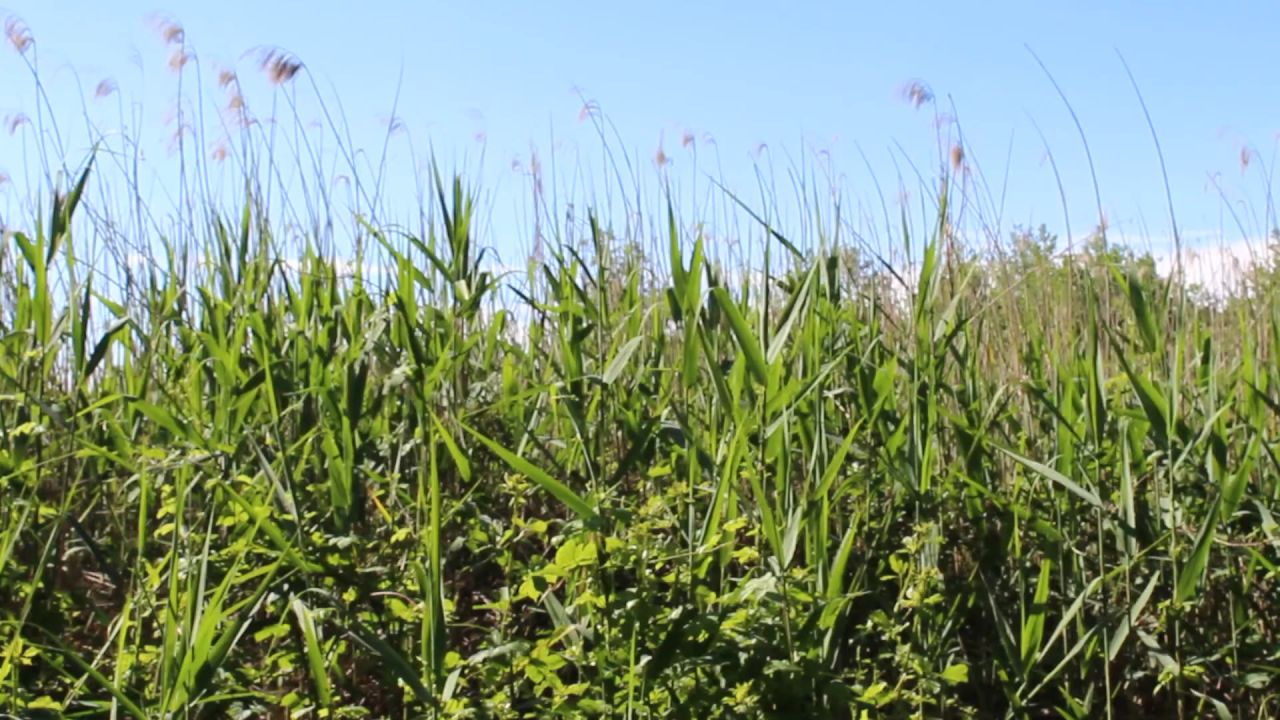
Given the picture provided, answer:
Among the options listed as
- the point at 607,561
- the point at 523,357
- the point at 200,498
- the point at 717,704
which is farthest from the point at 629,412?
the point at 200,498

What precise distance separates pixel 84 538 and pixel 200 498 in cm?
29

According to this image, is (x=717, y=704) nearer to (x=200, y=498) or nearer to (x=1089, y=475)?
(x=1089, y=475)

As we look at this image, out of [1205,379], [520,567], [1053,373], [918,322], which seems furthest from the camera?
[1053,373]

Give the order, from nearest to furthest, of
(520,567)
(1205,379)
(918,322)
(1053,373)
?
(520,567) < (918,322) < (1205,379) < (1053,373)

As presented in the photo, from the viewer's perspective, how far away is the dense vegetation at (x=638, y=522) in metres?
1.55

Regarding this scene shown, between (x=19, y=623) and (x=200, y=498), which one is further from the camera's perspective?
(x=200, y=498)

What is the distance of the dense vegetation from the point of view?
155cm

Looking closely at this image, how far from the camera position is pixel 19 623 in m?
1.52

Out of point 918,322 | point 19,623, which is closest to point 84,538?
point 19,623

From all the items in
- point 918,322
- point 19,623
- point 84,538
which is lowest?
point 19,623

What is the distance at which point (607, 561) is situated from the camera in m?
1.55

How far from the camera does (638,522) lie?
169 cm

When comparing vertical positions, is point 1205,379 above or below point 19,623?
above

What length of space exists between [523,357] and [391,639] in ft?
2.07
